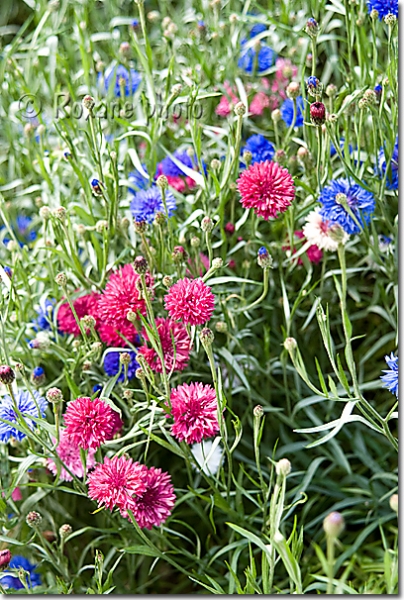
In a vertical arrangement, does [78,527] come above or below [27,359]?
below

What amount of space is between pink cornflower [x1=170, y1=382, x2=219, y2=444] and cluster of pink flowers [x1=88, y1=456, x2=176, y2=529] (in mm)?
53

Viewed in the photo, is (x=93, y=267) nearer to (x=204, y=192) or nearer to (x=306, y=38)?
(x=204, y=192)

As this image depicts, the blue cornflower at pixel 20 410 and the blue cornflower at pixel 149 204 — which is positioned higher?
the blue cornflower at pixel 149 204

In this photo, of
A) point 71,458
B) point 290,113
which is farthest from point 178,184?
point 71,458

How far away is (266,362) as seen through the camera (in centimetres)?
80

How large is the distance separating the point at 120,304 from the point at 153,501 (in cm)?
19

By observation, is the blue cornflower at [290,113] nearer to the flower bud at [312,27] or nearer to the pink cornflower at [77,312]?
the flower bud at [312,27]

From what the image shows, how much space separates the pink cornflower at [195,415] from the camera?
25.3 inches

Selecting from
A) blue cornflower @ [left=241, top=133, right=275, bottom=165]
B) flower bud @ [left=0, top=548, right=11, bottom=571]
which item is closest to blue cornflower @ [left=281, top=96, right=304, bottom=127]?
blue cornflower @ [left=241, top=133, right=275, bottom=165]

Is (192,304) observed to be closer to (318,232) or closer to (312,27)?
(318,232)

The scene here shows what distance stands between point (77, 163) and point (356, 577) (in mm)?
553

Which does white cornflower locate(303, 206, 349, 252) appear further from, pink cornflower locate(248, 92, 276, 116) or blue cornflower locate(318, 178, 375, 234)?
pink cornflower locate(248, 92, 276, 116)

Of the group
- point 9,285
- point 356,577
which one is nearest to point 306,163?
point 9,285
